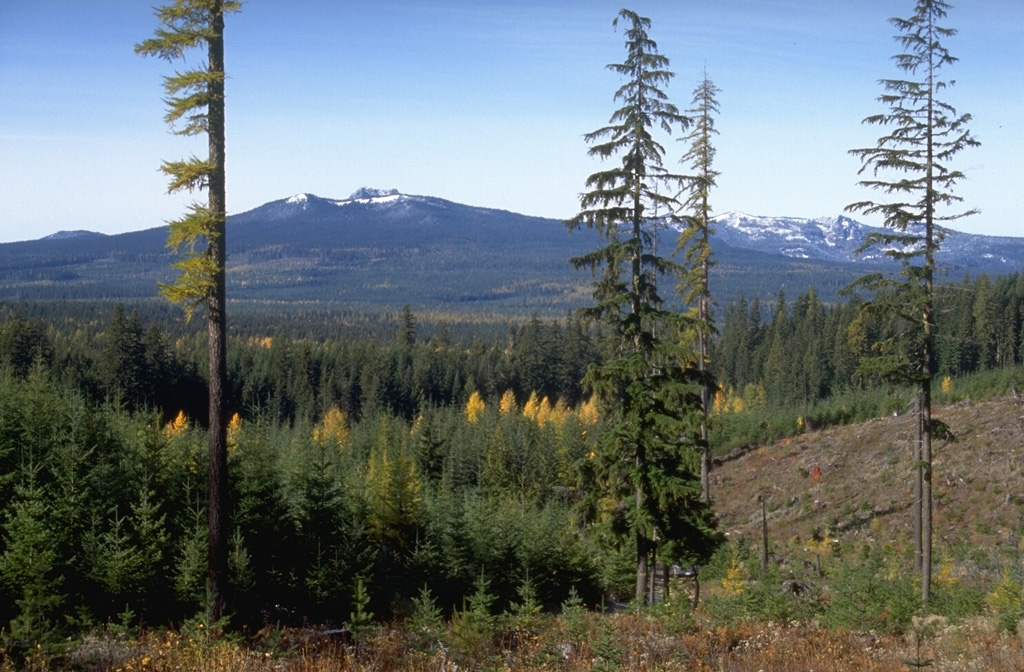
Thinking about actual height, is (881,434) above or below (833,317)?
below

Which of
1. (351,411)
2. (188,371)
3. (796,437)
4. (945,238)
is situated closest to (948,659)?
(945,238)

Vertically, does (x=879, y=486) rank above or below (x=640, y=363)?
below

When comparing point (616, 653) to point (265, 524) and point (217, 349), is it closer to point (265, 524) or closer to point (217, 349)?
point (217, 349)

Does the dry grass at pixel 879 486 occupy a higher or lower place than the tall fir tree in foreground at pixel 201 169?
lower

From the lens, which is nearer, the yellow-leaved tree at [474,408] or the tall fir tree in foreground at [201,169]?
the tall fir tree in foreground at [201,169]

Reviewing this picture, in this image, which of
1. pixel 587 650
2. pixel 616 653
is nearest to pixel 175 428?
pixel 587 650

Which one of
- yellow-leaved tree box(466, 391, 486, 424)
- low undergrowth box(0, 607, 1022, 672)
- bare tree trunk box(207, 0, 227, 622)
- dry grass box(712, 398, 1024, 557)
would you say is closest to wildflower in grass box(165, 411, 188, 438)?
bare tree trunk box(207, 0, 227, 622)

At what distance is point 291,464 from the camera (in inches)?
839

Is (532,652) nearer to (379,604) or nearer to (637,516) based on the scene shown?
(637,516)

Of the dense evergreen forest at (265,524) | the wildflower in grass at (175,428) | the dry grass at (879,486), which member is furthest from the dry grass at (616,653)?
the dry grass at (879,486)

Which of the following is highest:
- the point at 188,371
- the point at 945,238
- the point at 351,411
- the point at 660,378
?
the point at 945,238

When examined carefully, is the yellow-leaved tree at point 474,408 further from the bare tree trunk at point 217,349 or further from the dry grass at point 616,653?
the dry grass at point 616,653

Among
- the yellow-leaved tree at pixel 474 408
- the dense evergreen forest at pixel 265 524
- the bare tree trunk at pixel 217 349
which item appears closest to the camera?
the bare tree trunk at pixel 217 349

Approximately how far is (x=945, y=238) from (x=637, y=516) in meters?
9.69
